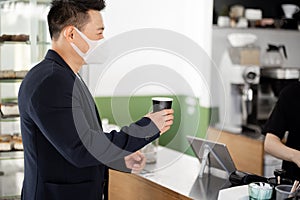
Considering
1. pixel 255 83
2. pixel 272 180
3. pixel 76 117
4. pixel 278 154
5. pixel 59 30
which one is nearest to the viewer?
pixel 76 117

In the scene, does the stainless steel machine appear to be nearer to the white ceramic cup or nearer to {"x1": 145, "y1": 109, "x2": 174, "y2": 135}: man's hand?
the white ceramic cup

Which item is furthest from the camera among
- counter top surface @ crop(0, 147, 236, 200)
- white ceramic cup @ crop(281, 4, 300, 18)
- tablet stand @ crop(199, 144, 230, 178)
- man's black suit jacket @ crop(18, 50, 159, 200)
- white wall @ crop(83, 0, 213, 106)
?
white ceramic cup @ crop(281, 4, 300, 18)

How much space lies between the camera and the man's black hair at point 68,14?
2006mm

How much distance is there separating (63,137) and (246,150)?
2.63 metres

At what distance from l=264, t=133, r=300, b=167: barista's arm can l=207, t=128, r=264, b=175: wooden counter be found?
1.50 meters

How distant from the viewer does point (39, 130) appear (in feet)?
Result: 6.51

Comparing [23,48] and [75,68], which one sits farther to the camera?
[23,48]

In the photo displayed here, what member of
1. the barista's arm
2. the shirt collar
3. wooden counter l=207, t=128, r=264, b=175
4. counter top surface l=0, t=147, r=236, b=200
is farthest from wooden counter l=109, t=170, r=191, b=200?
wooden counter l=207, t=128, r=264, b=175

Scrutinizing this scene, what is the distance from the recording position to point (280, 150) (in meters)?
2.50

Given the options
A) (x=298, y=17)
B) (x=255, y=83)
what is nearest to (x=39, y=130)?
(x=255, y=83)

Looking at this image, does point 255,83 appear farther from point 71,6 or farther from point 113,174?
point 71,6

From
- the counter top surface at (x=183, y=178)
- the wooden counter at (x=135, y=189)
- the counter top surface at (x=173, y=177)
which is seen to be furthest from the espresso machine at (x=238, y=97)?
the wooden counter at (x=135, y=189)

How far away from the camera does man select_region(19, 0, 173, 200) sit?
6.15ft

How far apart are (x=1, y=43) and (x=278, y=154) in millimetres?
2058
